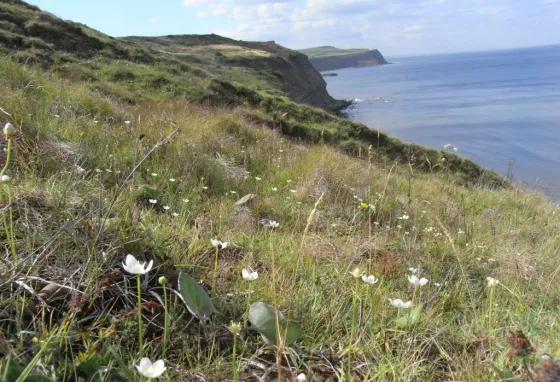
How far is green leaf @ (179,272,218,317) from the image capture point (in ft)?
5.56

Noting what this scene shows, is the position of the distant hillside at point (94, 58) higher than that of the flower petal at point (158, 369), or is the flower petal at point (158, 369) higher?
the distant hillside at point (94, 58)

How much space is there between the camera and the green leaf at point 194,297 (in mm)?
1693

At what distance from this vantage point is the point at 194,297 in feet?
5.69

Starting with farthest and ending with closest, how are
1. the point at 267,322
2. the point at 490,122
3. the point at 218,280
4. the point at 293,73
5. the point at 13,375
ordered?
the point at 293,73 → the point at 490,122 → the point at 218,280 → the point at 267,322 → the point at 13,375

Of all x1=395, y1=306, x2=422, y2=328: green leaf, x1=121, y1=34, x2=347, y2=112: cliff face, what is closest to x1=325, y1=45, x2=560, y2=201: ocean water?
x1=121, y1=34, x2=347, y2=112: cliff face

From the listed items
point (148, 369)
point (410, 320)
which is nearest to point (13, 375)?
point (148, 369)

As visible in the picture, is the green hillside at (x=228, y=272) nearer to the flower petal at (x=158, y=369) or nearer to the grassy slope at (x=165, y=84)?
the flower petal at (x=158, y=369)

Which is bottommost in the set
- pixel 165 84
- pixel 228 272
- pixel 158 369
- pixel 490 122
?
pixel 490 122

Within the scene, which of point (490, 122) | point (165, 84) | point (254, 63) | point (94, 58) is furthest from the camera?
point (254, 63)

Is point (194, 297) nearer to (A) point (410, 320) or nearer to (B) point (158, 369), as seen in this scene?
(B) point (158, 369)

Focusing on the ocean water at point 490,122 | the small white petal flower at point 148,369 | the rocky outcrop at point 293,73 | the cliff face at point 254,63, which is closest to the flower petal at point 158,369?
the small white petal flower at point 148,369

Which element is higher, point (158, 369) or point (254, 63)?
point (254, 63)

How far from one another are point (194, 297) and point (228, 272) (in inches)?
28.5

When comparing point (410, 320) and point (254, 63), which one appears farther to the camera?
point (254, 63)
